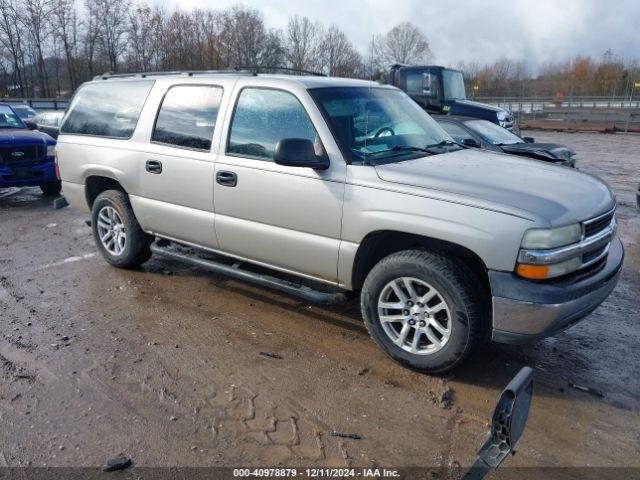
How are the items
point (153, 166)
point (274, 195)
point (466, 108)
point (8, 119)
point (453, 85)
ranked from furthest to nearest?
1. point (453, 85)
2. point (466, 108)
3. point (8, 119)
4. point (153, 166)
5. point (274, 195)

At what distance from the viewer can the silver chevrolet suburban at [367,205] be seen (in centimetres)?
318

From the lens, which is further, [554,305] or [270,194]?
[270,194]

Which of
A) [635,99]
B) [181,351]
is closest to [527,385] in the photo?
[181,351]

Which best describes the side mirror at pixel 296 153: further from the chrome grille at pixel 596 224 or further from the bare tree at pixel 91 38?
the bare tree at pixel 91 38

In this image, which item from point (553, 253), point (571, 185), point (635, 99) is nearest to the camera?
point (553, 253)

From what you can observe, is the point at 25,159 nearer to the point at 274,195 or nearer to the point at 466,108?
the point at 274,195

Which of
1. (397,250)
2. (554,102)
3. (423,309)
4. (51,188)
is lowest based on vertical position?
(51,188)

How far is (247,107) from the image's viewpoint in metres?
4.32

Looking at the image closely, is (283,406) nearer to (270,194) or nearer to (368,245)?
(368,245)

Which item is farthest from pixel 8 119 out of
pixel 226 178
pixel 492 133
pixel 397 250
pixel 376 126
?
pixel 397 250

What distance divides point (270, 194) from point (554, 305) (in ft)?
6.95

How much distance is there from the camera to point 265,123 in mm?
4199

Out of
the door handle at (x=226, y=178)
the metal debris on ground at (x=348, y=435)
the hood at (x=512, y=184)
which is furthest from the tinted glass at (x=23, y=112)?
the metal debris on ground at (x=348, y=435)

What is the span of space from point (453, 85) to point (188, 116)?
11995mm
